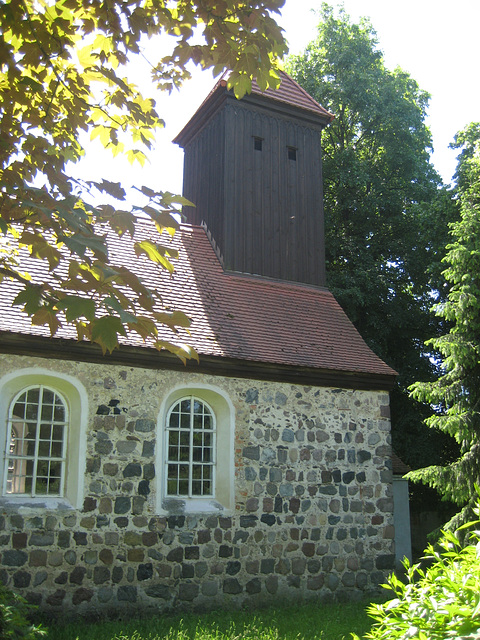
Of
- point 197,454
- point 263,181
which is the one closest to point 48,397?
point 197,454

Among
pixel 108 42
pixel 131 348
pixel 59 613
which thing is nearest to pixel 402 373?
pixel 131 348

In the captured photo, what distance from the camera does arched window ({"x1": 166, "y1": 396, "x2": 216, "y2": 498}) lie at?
9086 millimetres

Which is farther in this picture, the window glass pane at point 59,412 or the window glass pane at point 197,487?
the window glass pane at point 197,487

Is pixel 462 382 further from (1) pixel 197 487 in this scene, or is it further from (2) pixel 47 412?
(2) pixel 47 412

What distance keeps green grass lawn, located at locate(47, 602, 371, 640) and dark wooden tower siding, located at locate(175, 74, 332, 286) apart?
19.6 feet

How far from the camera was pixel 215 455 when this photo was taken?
9.40m

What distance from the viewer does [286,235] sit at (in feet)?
41.9

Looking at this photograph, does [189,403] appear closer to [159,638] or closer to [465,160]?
[159,638]

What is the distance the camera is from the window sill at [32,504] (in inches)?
308

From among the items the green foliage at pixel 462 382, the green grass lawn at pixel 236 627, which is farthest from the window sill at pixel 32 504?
the green foliage at pixel 462 382

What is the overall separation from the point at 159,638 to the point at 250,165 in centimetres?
883

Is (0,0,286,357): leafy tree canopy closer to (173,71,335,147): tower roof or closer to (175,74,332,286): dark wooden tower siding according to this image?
(175,74,332,286): dark wooden tower siding

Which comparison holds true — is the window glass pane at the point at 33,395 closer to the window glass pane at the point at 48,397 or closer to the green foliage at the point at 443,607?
the window glass pane at the point at 48,397

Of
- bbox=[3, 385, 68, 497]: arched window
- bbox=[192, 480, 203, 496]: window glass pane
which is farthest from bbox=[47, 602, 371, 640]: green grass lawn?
bbox=[3, 385, 68, 497]: arched window
